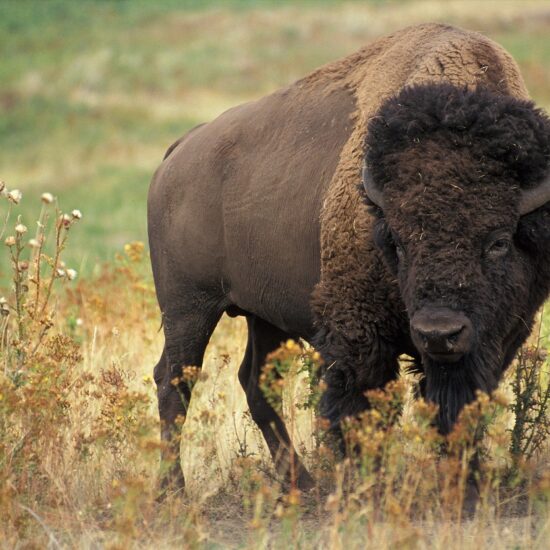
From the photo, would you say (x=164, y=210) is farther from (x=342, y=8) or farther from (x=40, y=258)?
(x=342, y=8)

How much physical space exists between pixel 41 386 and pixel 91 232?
21.1 m

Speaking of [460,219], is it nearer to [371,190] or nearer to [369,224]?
[371,190]

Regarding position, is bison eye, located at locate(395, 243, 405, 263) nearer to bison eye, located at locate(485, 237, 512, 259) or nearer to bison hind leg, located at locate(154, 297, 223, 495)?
bison eye, located at locate(485, 237, 512, 259)

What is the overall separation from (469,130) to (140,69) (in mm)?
40862

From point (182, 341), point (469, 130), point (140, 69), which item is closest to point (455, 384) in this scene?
point (469, 130)

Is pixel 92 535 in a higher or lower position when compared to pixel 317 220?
lower

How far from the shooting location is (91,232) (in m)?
26.1

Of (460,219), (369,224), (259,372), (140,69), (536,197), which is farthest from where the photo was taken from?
(140,69)

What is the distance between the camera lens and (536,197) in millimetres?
4938

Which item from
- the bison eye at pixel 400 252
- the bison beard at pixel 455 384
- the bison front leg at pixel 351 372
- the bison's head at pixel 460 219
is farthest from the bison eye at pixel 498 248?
the bison front leg at pixel 351 372

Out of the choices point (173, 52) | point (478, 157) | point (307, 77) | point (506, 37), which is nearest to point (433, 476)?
point (478, 157)

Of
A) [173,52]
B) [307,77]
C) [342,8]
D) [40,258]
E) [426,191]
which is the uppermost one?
[342,8]

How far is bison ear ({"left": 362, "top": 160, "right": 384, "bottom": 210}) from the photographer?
518 cm

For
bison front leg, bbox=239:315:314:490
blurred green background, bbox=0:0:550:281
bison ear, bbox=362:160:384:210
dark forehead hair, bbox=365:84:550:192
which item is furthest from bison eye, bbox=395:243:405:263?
blurred green background, bbox=0:0:550:281
